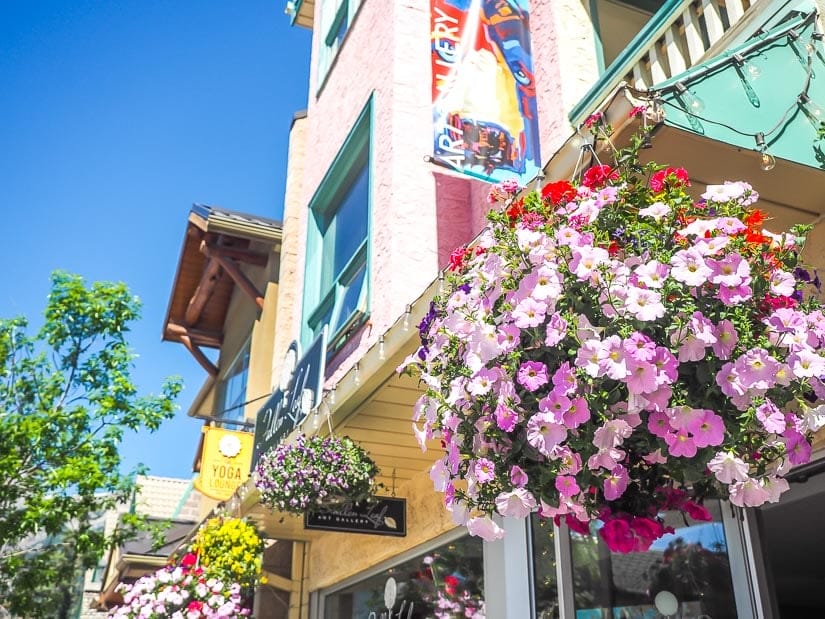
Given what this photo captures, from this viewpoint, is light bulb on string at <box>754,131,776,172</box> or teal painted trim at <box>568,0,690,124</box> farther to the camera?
teal painted trim at <box>568,0,690,124</box>

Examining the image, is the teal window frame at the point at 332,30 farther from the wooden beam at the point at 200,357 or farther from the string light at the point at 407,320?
the wooden beam at the point at 200,357

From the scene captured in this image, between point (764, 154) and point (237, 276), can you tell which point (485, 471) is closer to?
point (764, 154)

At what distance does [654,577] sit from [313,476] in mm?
2209

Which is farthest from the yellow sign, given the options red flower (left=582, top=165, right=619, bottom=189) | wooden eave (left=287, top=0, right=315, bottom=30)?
red flower (left=582, top=165, right=619, bottom=189)

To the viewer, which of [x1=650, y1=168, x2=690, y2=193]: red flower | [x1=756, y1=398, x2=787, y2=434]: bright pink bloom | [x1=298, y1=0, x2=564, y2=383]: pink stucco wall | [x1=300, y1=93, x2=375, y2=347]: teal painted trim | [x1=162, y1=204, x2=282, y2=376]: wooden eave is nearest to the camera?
[x1=756, y1=398, x2=787, y2=434]: bright pink bloom

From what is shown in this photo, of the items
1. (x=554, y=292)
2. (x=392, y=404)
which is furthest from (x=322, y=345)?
(x=554, y=292)

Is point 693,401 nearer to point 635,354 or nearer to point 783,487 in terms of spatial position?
point 635,354

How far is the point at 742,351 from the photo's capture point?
2.15m

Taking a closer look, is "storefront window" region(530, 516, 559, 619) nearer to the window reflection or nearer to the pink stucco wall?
the window reflection

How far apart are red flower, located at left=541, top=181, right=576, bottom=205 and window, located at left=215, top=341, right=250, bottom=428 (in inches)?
410

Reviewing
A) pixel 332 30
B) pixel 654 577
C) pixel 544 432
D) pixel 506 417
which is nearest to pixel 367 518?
pixel 654 577

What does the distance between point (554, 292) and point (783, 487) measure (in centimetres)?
82

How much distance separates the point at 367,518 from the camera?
6.06 metres

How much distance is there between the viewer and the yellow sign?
888 cm
